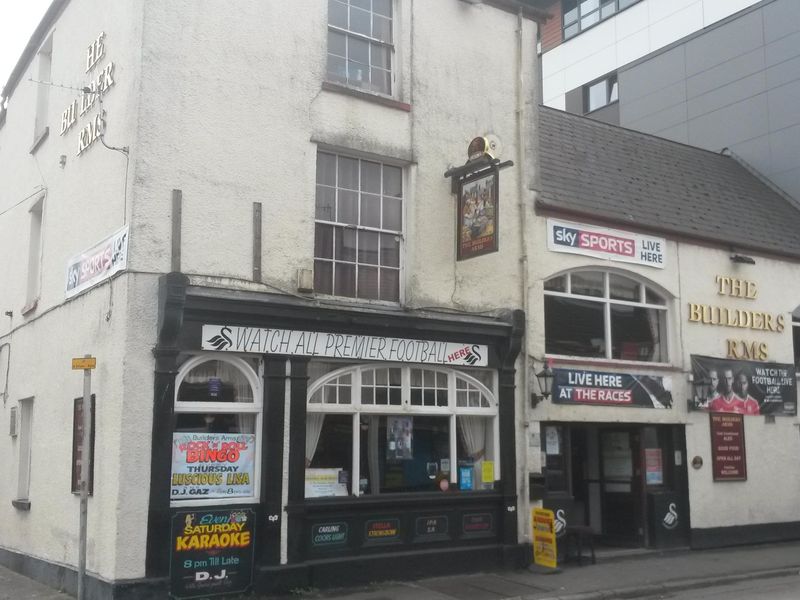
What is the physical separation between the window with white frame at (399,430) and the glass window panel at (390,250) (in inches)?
58.7

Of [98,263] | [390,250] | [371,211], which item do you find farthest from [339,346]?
[98,263]

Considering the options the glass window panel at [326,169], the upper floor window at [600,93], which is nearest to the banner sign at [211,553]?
the glass window panel at [326,169]

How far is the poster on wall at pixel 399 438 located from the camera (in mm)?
12547

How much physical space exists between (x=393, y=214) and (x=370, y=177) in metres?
0.63

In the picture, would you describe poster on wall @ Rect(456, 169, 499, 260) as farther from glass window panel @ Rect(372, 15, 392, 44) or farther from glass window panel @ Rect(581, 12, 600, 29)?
glass window panel @ Rect(581, 12, 600, 29)

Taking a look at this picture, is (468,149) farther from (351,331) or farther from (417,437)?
(417,437)

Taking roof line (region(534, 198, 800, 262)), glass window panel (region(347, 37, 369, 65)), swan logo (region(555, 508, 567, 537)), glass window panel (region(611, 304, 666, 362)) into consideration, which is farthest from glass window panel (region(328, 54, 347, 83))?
swan logo (region(555, 508, 567, 537))

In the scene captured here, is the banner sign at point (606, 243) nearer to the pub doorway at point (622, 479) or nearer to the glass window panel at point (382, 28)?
the pub doorway at point (622, 479)

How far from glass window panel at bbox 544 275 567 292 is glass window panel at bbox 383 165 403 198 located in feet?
9.95

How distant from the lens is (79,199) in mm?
12773

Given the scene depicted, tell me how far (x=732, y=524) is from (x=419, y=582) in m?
6.83

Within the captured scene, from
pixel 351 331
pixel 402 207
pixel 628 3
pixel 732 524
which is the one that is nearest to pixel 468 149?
pixel 402 207

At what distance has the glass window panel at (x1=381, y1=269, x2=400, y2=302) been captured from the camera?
12.8 metres

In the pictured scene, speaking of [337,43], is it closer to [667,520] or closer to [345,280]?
[345,280]
